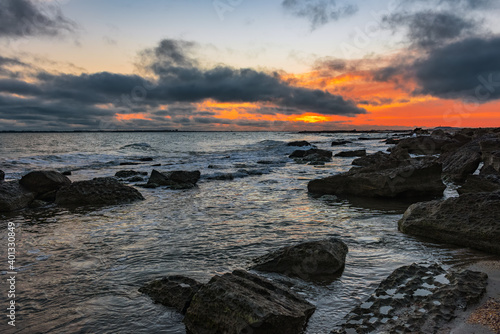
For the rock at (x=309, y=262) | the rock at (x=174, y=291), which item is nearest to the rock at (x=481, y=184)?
the rock at (x=309, y=262)

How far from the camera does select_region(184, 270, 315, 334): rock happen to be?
2988mm

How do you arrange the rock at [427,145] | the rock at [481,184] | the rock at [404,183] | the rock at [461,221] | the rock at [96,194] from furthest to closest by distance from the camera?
the rock at [427,145] < the rock at [96,194] < the rock at [404,183] < the rock at [481,184] < the rock at [461,221]

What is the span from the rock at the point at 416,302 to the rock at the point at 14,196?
10207 mm

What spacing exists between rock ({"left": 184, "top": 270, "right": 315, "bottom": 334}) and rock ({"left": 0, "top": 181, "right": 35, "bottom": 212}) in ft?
29.3

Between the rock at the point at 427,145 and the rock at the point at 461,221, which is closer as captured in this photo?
the rock at the point at 461,221

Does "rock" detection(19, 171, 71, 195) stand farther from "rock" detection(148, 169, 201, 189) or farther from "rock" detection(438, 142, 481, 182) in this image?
"rock" detection(438, 142, 481, 182)

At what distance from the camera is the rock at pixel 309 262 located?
15.1 feet

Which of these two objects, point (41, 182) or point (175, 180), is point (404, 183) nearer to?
point (175, 180)

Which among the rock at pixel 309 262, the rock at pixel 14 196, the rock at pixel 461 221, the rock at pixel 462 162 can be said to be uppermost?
the rock at pixel 462 162

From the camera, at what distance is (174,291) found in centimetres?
393

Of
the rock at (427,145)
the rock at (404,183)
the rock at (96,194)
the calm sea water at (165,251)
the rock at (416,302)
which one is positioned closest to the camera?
the rock at (416,302)

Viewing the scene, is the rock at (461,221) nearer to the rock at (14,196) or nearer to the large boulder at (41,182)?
the rock at (14,196)

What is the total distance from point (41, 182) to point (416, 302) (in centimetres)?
1200

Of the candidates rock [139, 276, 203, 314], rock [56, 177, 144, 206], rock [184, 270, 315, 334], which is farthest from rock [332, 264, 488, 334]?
rock [56, 177, 144, 206]
